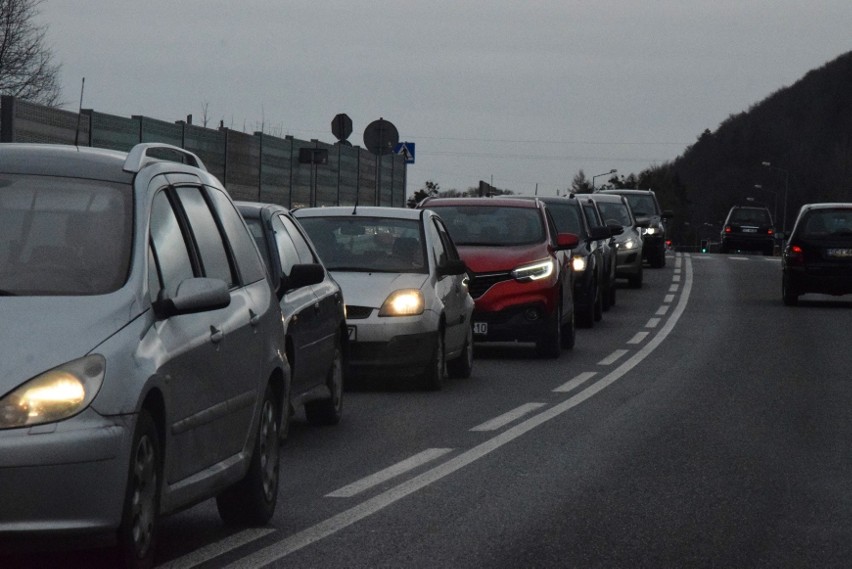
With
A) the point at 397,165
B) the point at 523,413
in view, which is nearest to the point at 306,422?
the point at 523,413

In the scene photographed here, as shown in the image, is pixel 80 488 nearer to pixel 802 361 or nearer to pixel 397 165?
pixel 802 361

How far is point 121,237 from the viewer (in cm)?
616

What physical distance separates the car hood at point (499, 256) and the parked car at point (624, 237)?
1512 cm

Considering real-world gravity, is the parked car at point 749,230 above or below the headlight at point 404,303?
above

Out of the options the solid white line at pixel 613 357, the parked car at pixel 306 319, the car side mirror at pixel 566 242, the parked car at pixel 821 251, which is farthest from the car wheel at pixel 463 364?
the parked car at pixel 821 251

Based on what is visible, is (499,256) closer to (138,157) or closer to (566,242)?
(566,242)

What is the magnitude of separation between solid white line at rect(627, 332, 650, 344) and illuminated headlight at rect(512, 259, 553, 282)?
3.38m

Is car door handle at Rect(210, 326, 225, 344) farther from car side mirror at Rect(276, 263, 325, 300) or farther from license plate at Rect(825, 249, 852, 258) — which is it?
license plate at Rect(825, 249, 852, 258)

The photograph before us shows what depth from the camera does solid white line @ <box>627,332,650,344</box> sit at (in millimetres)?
20938

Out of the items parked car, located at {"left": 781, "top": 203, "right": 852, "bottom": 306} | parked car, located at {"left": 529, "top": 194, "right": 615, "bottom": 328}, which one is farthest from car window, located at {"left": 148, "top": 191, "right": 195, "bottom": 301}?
parked car, located at {"left": 781, "top": 203, "right": 852, "bottom": 306}

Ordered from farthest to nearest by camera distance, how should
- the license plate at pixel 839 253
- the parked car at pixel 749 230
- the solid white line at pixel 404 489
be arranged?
the parked car at pixel 749 230, the license plate at pixel 839 253, the solid white line at pixel 404 489

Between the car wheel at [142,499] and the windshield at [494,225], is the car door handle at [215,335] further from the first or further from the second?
the windshield at [494,225]

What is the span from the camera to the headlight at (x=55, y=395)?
5223 mm

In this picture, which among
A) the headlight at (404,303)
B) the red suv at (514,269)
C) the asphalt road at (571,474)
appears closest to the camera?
the asphalt road at (571,474)
